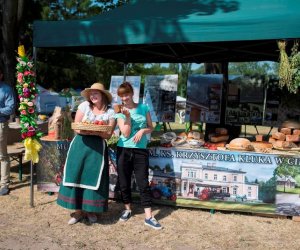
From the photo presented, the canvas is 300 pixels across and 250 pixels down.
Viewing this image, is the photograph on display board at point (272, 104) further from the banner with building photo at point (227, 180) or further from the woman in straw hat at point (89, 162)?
the woman in straw hat at point (89, 162)

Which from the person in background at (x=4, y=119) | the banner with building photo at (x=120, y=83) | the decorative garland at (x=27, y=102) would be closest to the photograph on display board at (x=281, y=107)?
the banner with building photo at (x=120, y=83)

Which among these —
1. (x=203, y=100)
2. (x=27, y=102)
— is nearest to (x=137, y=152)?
(x=27, y=102)

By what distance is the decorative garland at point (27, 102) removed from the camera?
4.61 meters

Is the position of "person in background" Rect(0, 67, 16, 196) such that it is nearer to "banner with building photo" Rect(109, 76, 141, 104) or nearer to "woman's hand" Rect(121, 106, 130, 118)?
"woman's hand" Rect(121, 106, 130, 118)

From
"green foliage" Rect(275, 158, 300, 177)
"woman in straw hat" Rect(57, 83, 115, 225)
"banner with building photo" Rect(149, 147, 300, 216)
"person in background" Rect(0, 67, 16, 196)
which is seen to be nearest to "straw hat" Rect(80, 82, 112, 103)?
"woman in straw hat" Rect(57, 83, 115, 225)

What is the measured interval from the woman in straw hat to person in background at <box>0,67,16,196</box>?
1.45 m

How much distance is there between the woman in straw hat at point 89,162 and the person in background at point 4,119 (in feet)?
4.76

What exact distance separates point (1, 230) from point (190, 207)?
223 cm

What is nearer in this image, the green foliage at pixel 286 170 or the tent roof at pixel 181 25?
the tent roof at pixel 181 25

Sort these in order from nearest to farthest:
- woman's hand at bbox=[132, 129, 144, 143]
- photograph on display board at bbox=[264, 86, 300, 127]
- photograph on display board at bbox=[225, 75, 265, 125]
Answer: woman's hand at bbox=[132, 129, 144, 143] < photograph on display board at bbox=[264, 86, 300, 127] < photograph on display board at bbox=[225, 75, 265, 125]

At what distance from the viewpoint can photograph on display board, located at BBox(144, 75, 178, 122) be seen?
8.63 meters

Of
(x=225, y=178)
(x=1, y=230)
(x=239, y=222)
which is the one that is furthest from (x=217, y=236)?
(x=1, y=230)

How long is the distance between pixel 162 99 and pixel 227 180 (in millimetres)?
4209

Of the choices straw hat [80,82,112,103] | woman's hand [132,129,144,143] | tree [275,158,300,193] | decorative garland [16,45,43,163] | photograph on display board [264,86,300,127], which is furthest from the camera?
photograph on display board [264,86,300,127]
